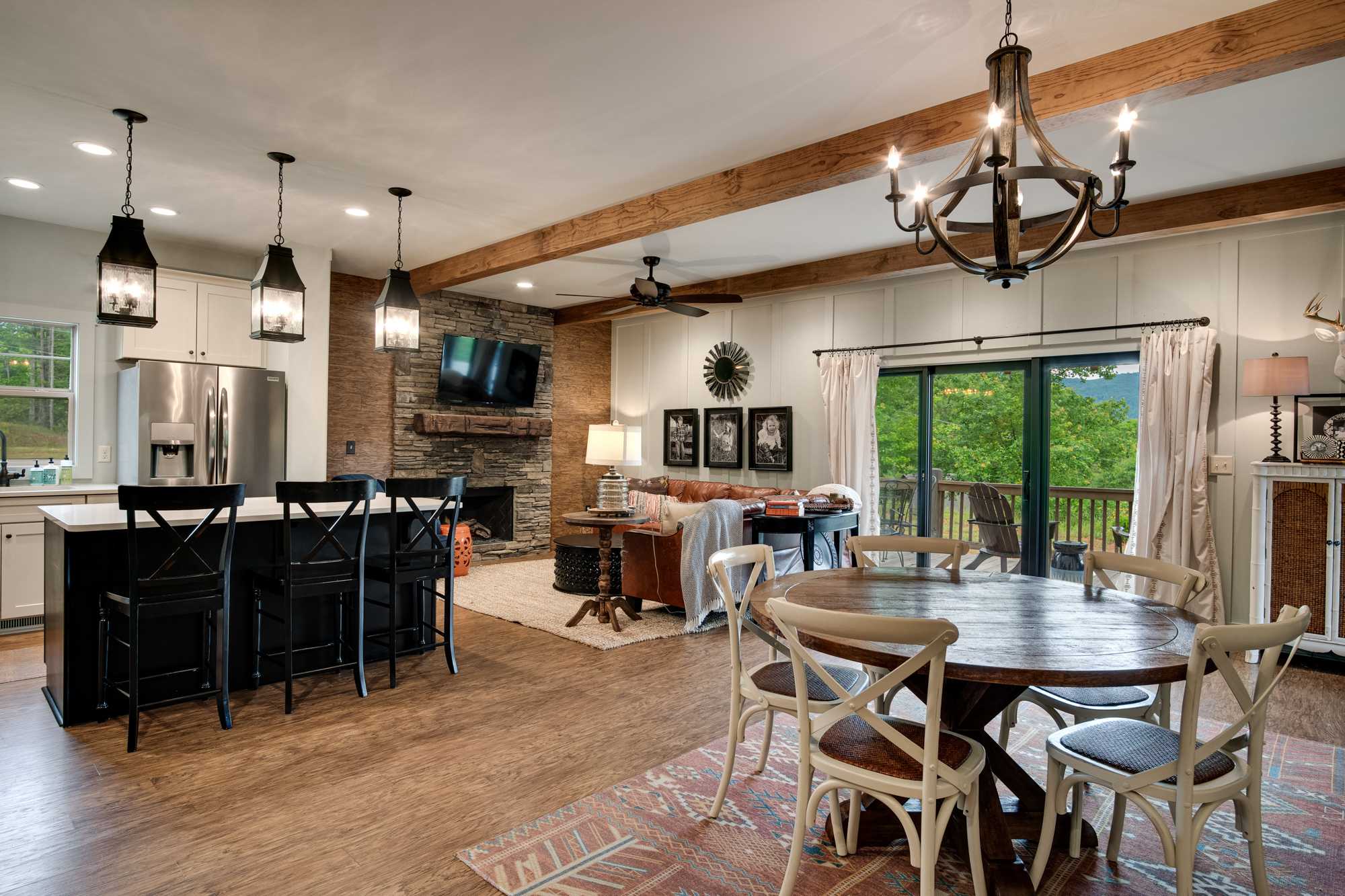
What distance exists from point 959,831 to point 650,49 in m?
2.96

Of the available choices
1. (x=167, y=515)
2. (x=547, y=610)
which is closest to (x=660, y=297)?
(x=547, y=610)

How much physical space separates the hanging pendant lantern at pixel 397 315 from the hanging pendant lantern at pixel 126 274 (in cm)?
110

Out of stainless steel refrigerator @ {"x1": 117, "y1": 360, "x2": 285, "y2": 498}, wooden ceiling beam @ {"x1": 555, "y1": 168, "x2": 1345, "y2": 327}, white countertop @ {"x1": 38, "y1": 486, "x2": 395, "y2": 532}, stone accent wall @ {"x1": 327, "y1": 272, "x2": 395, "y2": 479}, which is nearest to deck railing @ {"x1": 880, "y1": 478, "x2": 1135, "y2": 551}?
wooden ceiling beam @ {"x1": 555, "y1": 168, "x2": 1345, "y2": 327}

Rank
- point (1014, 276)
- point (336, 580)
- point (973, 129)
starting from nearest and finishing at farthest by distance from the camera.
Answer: point (1014, 276) → point (973, 129) → point (336, 580)

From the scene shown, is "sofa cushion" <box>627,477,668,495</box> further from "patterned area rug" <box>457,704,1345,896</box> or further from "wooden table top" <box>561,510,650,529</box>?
"patterned area rug" <box>457,704,1345,896</box>

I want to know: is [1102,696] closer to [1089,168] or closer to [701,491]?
[1089,168]

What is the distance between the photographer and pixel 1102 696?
2.38m

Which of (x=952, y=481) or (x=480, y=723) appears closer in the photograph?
(x=480, y=723)

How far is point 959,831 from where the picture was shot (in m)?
2.28

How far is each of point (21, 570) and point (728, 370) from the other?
229 inches

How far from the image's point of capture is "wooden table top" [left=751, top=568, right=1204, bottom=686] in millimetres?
1712

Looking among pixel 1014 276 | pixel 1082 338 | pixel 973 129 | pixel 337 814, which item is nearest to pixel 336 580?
pixel 337 814

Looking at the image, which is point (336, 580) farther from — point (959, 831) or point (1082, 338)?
point (1082, 338)

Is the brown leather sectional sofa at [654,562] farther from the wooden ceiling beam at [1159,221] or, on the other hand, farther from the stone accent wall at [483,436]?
the stone accent wall at [483,436]
